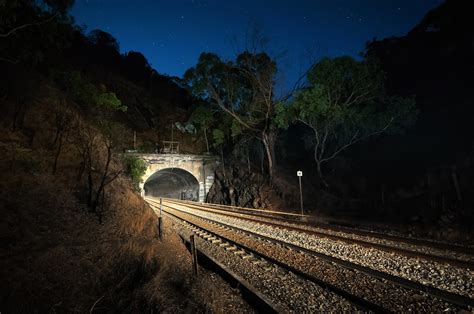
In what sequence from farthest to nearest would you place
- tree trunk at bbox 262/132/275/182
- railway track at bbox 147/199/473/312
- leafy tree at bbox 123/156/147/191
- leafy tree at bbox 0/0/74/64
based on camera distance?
1. leafy tree at bbox 123/156/147/191
2. tree trunk at bbox 262/132/275/182
3. leafy tree at bbox 0/0/74/64
4. railway track at bbox 147/199/473/312

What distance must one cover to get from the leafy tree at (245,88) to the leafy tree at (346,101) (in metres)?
3.12

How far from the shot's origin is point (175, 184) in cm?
4338

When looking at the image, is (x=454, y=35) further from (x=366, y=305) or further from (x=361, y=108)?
(x=366, y=305)

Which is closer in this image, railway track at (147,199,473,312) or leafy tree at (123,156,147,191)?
railway track at (147,199,473,312)

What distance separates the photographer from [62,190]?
8867 mm

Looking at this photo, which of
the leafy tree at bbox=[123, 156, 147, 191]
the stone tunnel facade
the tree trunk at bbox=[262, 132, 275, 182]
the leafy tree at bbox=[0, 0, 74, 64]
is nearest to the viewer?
the leafy tree at bbox=[0, 0, 74, 64]

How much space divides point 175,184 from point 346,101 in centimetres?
3182

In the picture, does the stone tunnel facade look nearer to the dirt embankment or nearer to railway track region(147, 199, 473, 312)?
the dirt embankment

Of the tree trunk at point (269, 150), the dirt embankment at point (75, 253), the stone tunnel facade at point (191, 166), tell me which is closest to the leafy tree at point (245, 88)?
the tree trunk at point (269, 150)

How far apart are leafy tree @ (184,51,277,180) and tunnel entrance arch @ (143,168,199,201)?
11.3m

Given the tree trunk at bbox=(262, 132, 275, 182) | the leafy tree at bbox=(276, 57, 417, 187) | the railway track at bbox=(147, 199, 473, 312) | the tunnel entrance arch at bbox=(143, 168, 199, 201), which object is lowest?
the railway track at bbox=(147, 199, 473, 312)

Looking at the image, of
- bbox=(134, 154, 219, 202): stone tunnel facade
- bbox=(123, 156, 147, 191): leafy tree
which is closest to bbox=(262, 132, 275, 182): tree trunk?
bbox=(134, 154, 219, 202): stone tunnel facade

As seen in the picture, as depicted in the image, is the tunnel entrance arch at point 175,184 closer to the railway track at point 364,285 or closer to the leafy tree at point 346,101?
the leafy tree at point 346,101

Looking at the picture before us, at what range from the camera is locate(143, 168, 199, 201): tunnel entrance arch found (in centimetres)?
3358
